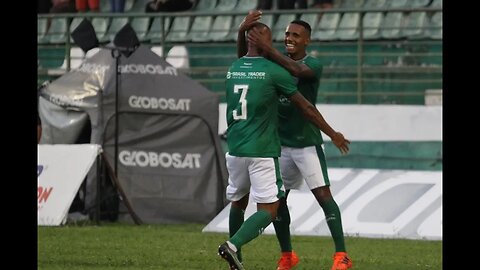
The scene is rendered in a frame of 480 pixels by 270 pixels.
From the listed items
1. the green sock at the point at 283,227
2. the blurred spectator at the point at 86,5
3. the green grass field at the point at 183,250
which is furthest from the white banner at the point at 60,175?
the blurred spectator at the point at 86,5

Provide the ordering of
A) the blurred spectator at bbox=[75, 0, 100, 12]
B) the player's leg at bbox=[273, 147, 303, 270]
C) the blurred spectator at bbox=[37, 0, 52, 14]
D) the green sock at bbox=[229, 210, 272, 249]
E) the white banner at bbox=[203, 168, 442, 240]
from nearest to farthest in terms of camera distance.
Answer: the green sock at bbox=[229, 210, 272, 249]
the player's leg at bbox=[273, 147, 303, 270]
the white banner at bbox=[203, 168, 442, 240]
the blurred spectator at bbox=[75, 0, 100, 12]
the blurred spectator at bbox=[37, 0, 52, 14]

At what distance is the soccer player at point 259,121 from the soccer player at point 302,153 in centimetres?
63

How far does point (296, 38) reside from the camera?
11.4m

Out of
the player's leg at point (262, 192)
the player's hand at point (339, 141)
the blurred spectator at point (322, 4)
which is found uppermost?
the blurred spectator at point (322, 4)

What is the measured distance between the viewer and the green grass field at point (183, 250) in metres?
11.9

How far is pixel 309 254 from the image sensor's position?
13406 mm

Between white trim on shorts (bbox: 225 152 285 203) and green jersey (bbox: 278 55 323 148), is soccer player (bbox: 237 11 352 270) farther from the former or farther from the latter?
white trim on shorts (bbox: 225 152 285 203)

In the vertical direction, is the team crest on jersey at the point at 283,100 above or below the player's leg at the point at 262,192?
above

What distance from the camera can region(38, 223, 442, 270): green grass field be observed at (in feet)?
39.0

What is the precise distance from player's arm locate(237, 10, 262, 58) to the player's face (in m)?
0.43

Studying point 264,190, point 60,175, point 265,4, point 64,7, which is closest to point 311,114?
Result: point 264,190

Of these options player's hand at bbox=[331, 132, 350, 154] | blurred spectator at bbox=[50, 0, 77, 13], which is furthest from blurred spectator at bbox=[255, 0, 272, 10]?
player's hand at bbox=[331, 132, 350, 154]

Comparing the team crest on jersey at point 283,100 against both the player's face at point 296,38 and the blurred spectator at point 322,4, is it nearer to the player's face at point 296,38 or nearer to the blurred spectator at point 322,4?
the player's face at point 296,38
